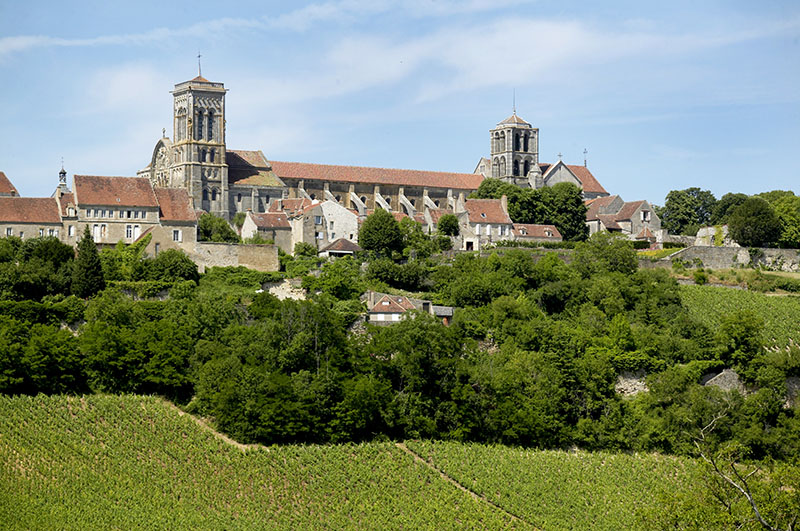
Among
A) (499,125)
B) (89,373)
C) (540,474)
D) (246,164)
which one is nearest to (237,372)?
(89,373)

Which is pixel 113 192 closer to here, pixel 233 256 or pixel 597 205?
pixel 233 256

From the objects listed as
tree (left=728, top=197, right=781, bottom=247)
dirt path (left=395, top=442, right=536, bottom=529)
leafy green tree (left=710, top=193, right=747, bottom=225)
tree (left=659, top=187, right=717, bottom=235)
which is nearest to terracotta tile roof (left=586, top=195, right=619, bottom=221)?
tree (left=659, top=187, right=717, bottom=235)

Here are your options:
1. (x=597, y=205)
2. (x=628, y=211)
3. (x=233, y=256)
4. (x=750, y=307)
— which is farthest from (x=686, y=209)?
(x=233, y=256)

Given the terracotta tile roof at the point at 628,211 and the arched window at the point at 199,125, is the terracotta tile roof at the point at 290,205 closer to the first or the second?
the arched window at the point at 199,125

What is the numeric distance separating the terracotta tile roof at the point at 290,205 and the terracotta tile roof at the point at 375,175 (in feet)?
25.6

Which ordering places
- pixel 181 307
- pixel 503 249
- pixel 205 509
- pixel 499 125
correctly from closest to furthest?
pixel 205 509
pixel 181 307
pixel 503 249
pixel 499 125

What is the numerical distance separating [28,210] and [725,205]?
48796mm

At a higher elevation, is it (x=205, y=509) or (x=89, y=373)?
(x=89, y=373)

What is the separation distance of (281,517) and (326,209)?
27215 mm

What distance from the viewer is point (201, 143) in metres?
80.7

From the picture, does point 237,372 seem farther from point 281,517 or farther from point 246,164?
point 246,164

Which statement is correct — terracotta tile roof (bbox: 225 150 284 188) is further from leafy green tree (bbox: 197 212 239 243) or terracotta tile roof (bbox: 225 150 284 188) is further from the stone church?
leafy green tree (bbox: 197 212 239 243)

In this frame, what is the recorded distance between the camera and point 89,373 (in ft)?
164

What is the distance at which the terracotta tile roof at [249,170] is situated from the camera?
81.4m
